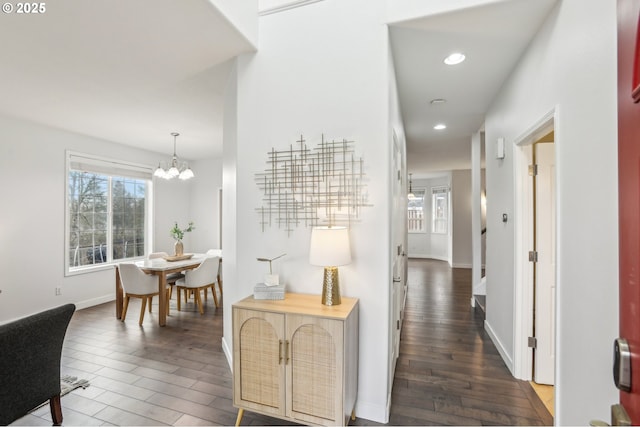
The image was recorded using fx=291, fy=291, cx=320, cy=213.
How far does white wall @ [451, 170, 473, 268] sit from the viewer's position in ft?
27.7

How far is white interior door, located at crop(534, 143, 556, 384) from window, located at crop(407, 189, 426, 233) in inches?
312

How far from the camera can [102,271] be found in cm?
496

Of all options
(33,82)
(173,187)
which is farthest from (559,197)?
(173,187)

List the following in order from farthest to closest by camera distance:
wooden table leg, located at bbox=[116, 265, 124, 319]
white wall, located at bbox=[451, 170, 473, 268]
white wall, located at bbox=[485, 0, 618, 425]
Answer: white wall, located at bbox=[451, 170, 473, 268]
wooden table leg, located at bbox=[116, 265, 124, 319]
white wall, located at bbox=[485, 0, 618, 425]

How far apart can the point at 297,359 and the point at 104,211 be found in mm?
5045

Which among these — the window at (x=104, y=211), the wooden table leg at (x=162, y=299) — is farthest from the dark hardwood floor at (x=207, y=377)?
the window at (x=104, y=211)

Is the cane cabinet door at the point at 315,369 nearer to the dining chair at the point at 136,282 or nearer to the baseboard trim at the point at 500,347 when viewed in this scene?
the baseboard trim at the point at 500,347

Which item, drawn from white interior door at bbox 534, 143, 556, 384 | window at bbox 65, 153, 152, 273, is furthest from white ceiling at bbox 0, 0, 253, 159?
white interior door at bbox 534, 143, 556, 384

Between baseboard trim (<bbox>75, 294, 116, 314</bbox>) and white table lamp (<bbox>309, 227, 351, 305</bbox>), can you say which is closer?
white table lamp (<bbox>309, 227, 351, 305</bbox>)

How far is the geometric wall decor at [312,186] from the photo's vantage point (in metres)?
2.13

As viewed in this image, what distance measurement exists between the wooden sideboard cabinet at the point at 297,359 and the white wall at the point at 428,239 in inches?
344

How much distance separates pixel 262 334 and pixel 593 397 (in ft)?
5.87

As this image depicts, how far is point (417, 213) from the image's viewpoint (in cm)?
1055

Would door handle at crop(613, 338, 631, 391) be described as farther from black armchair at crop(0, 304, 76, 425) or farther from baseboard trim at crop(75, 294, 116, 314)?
baseboard trim at crop(75, 294, 116, 314)
